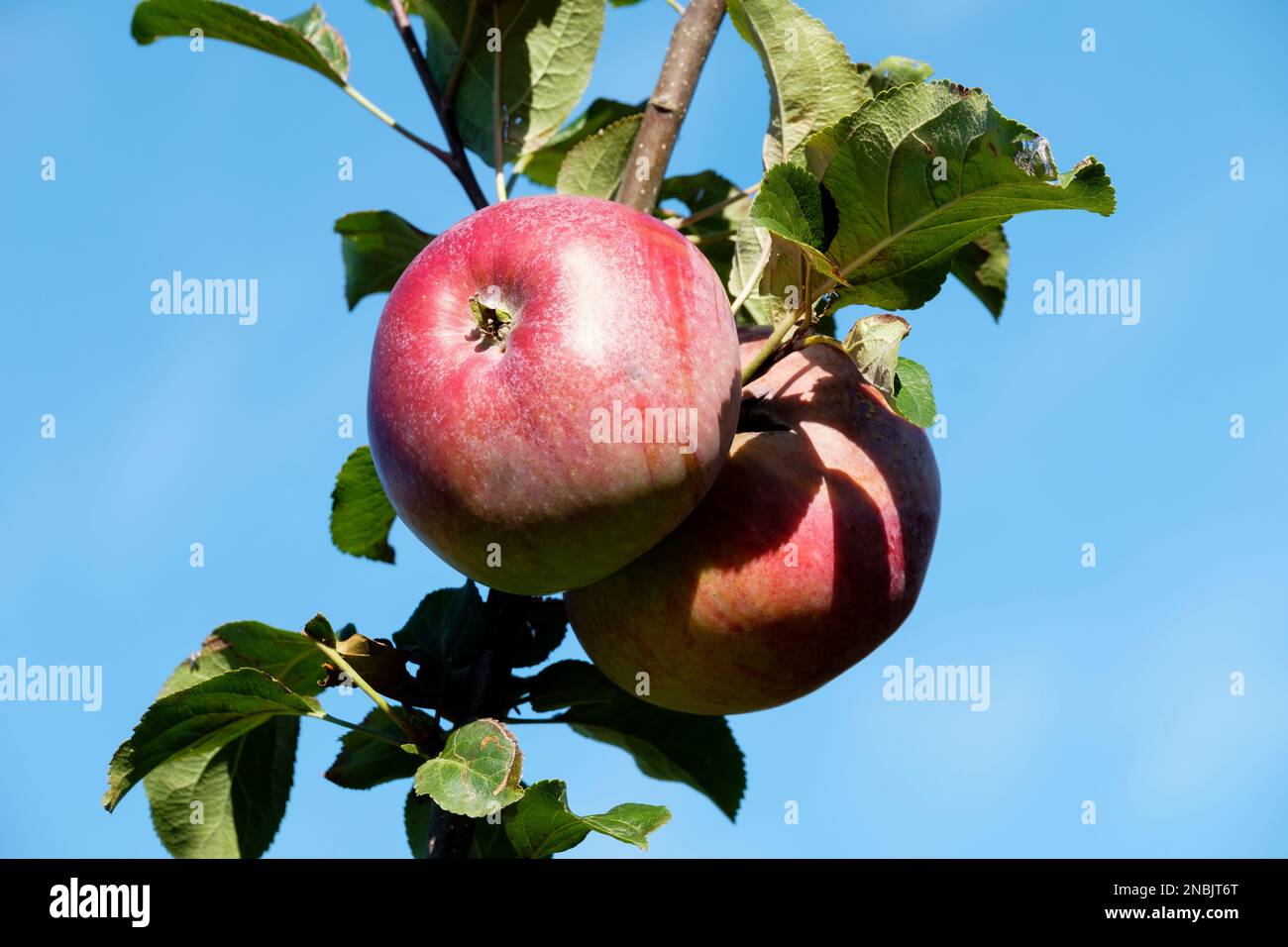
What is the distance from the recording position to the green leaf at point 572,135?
2223mm

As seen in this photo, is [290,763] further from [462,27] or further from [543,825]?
[462,27]

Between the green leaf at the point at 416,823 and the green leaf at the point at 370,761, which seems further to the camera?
the green leaf at the point at 416,823

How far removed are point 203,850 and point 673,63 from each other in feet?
4.91

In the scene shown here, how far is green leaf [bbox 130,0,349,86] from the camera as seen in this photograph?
1900 millimetres

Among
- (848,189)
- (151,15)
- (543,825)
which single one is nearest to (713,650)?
(543,825)

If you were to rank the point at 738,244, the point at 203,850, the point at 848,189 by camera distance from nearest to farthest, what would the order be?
the point at 848,189 < the point at 738,244 < the point at 203,850

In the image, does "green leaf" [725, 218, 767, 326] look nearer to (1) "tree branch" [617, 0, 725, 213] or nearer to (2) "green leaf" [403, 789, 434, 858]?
(1) "tree branch" [617, 0, 725, 213]

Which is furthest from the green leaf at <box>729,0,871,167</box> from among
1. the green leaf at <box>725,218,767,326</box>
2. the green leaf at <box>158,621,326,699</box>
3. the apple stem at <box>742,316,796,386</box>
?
the green leaf at <box>158,621,326,699</box>

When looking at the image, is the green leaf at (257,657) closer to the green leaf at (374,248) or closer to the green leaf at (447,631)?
the green leaf at (447,631)

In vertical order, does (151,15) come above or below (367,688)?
above

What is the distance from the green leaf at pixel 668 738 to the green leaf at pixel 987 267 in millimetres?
909

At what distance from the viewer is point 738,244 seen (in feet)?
5.98

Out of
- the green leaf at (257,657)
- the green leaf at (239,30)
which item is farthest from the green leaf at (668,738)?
the green leaf at (239,30)

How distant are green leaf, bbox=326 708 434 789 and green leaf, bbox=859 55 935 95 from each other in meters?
1.37
